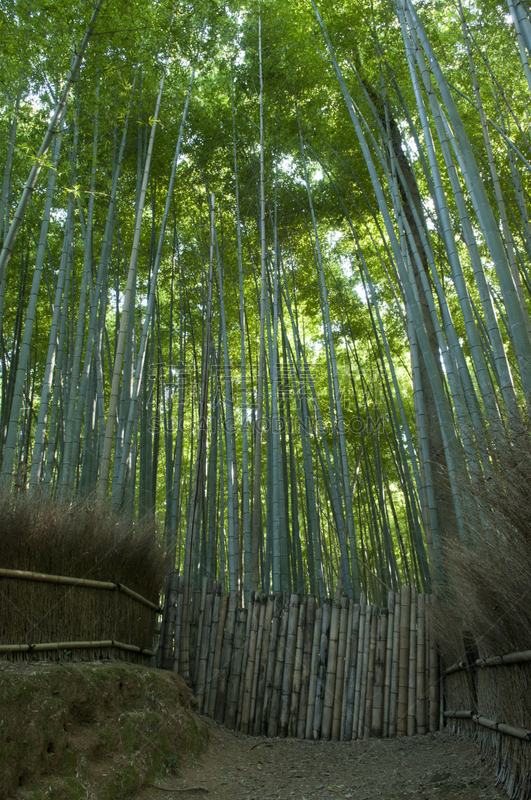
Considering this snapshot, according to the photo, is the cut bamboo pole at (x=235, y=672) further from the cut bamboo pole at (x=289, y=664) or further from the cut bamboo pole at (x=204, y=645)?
the cut bamboo pole at (x=289, y=664)

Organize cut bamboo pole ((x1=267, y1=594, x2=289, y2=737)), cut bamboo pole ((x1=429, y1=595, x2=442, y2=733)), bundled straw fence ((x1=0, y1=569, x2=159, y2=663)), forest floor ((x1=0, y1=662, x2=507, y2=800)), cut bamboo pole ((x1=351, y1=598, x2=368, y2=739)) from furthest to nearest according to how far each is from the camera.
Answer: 1. cut bamboo pole ((x1=267, y1=594, x2=289, y2=737))
2. cut bamboo pole ((x1=351, y1=598, x2=368, y2=739))
3. cut bamboo pole ((x1=429, y1=595, x2=442, y2=733))
4. bundled straw fence ((x1=0, y1=569, x2=159, y2=663))
5. forest floor ((x1=0, y1=662, x2=507, y2=800))

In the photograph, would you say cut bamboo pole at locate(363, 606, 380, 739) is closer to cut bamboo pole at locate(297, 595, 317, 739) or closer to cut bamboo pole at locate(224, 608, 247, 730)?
cut bamboo pole at locate(297, 595, 317, 739)

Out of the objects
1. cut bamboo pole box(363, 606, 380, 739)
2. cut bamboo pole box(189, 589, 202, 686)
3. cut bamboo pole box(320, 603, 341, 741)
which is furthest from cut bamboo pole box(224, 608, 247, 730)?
cut bamboo pole box(363, 606, 380, 739)

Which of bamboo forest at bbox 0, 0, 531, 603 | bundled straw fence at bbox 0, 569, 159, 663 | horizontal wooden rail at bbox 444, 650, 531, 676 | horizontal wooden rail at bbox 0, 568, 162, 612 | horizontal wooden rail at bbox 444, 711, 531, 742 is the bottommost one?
horizontal wooden rail at bbox 444, 711, 531, 742

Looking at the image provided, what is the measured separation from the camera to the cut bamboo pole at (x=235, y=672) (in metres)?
3.27

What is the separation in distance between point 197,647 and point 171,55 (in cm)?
450

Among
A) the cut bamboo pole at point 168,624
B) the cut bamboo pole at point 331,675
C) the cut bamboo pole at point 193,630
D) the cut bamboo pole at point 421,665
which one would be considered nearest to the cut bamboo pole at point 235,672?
the cut bamboo pole at point 193,630

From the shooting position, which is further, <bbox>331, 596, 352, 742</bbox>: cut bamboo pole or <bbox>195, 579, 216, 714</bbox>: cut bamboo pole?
<bbox>195, 579, 216, 714</bbox>: cut bamboo pole

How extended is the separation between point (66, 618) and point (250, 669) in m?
1.38

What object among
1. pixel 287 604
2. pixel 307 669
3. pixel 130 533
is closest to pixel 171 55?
pixel 130 533

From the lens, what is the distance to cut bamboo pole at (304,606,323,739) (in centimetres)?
317

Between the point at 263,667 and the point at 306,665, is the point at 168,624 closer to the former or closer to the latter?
the point at 263,667

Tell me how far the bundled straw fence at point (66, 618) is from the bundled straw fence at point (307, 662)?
1.66ft

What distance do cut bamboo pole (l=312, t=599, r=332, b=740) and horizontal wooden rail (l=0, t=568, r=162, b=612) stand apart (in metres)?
1.08
